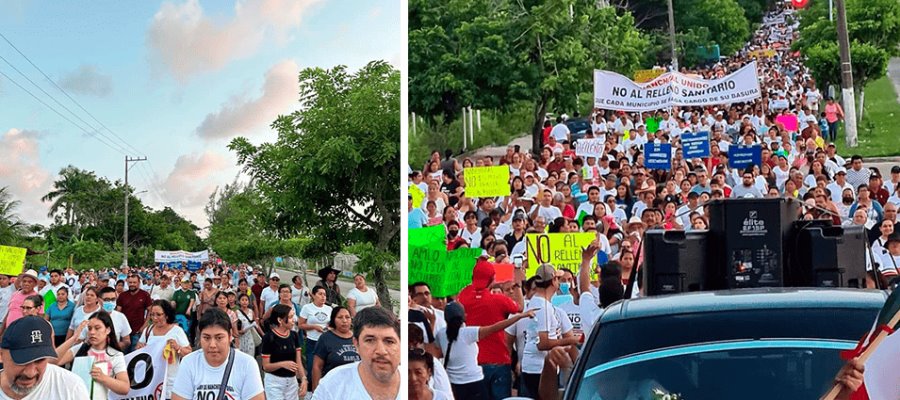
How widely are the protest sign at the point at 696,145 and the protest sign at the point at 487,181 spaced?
3016mm

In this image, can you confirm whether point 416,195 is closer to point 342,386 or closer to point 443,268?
point 443,268

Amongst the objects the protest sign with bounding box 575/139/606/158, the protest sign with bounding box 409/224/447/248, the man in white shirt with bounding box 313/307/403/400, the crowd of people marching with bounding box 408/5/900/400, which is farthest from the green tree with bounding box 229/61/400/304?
the man in white shirt with bounding box 313/307/403/400

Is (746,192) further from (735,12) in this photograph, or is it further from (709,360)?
(735,12)

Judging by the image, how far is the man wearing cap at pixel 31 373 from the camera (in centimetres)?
500

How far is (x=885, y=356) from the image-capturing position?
145 inches

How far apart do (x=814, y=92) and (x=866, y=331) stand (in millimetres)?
16032

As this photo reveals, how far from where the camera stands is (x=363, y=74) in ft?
78.3

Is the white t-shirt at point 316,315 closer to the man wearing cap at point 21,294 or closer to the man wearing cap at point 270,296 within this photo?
the man wearing cap at point 21,294

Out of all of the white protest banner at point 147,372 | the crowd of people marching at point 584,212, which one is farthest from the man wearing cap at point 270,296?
the white protest banner at point 147,372

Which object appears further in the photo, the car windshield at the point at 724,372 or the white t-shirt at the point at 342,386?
the white t-shirt at the point at 342,386

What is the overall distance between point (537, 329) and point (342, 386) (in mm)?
2939

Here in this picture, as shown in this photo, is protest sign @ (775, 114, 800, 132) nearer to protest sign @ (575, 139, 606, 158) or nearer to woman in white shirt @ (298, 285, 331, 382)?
protest sign @ (575, 139, 606, 158)

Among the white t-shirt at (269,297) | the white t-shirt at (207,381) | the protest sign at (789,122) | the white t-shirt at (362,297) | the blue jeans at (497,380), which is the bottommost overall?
the blue jeans at (497,380)

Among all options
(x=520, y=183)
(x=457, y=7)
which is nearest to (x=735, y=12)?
(x=457, y=7)
